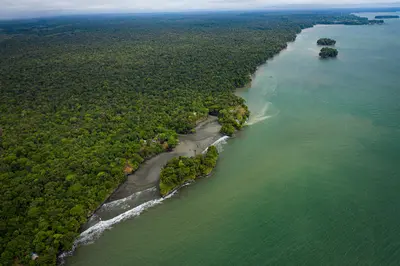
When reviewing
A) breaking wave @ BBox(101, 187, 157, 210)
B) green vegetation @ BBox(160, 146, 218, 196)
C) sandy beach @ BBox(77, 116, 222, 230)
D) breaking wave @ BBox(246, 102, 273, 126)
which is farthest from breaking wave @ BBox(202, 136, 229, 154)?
breaking wave @ BBox(101, 187, 157, 210)

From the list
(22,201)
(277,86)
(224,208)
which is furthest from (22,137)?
(277,86)

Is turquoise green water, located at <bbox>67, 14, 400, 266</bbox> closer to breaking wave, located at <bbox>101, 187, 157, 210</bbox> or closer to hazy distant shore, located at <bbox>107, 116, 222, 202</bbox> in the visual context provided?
breaking wave, located at <bbox>101, 187, 157, 210</bbox>

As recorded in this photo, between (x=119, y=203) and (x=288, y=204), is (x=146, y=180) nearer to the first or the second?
(x=119, y=203)

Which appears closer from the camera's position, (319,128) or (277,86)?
(319,128)

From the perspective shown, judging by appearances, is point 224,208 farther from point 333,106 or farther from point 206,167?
point 333,106

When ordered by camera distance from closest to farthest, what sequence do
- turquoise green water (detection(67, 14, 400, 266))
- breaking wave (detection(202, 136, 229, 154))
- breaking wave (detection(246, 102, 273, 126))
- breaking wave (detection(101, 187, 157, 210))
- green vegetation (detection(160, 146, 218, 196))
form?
turquoise green water (detection(67, 14, 400, 266)) → breaking wave (detection(101, 187, 157, 210)) → green vegetation (detection(160, 146, 218, 196)) → breaking wave (detection(202, 136, 229, 154)) → breaking wave (detection(246, 102, 273, 126))
